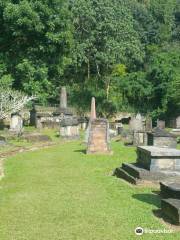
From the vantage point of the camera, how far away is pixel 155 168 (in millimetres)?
14414

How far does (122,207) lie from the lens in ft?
36.6

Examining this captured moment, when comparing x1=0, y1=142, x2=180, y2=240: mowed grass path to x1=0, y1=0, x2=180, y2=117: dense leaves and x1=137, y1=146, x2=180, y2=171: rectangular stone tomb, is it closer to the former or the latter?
x1=137, y1=146, x2=180, y2=171: rectangular stone tomb

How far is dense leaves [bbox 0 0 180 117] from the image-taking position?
35969mm


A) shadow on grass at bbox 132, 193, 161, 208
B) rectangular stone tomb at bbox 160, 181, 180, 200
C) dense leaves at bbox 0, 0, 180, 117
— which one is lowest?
shadow on grass at bbox 132, 193, 161, 208

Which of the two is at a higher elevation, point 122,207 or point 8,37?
point 8,37

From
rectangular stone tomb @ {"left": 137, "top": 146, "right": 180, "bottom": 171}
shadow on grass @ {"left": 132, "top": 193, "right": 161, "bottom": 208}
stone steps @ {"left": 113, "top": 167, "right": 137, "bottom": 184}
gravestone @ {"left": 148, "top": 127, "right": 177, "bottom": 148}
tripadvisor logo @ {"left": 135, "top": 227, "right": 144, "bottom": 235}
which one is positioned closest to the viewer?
tripadvisor logo @ {"left": 135, "top": 227, "right": 144, "bottom": 235}

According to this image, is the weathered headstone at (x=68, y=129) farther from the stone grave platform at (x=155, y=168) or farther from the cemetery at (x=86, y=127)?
the stone grave platform at (x=155, y=168)

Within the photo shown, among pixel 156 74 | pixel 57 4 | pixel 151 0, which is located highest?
pixel 151 0

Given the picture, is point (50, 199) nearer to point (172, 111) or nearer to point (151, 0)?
point (172, 111)

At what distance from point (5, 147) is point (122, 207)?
1380cm

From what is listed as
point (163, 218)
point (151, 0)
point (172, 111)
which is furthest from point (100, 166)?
point (151, 0)

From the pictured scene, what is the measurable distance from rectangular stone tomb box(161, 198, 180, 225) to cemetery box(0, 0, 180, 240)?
21 millimetres

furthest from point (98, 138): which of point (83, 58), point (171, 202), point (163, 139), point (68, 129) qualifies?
point (83, 58)

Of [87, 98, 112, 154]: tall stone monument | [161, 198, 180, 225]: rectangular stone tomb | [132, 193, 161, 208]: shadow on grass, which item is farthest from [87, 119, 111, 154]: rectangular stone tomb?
[161, 198, 180, 225]: rectangular stone tomb
